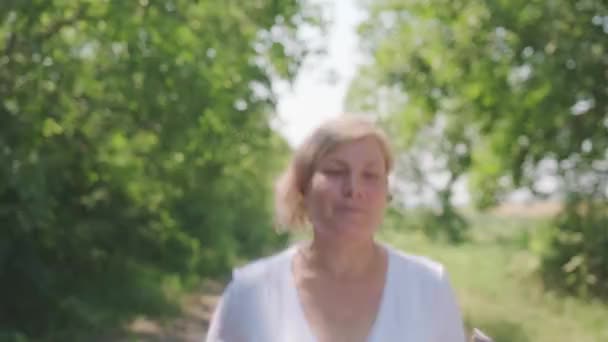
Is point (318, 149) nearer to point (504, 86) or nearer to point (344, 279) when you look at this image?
point (344, 279)

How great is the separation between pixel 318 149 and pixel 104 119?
943 cm

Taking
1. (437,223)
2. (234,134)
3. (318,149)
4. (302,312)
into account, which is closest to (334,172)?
(318,149)

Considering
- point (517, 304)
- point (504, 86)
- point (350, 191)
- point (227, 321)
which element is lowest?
point (517, 304)

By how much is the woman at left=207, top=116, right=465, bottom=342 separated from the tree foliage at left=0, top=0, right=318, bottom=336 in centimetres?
719

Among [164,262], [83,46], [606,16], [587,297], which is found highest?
[83,46]

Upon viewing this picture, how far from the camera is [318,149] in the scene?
1.75 metres

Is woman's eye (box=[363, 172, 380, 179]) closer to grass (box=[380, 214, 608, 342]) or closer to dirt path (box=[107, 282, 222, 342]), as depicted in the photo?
grass (box=[380, 214, 608, 342])

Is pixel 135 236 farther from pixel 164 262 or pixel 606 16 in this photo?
pixel 606 16

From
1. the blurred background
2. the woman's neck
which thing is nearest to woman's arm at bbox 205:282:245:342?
the woman's neck

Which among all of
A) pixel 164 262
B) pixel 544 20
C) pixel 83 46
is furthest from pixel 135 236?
pixel 544 20

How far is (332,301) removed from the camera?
170 centimetres

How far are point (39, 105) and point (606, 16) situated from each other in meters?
8.07

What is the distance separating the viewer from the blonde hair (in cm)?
173

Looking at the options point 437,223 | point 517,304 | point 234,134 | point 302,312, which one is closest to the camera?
point 302,312
